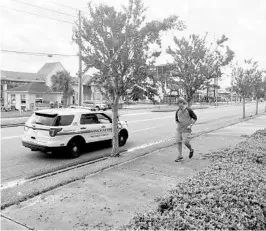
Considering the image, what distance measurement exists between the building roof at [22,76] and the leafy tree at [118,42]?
5007 centimetres

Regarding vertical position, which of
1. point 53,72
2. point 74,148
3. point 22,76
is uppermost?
point 53,72

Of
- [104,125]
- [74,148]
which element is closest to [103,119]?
[104,125]

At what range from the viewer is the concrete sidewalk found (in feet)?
13.2

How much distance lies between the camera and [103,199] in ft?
15.9

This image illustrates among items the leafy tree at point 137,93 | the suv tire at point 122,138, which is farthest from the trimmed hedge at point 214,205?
the suv tire at point 122,138

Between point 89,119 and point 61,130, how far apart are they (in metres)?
1.34

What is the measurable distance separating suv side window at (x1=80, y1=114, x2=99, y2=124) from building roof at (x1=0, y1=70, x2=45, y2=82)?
4871 cm

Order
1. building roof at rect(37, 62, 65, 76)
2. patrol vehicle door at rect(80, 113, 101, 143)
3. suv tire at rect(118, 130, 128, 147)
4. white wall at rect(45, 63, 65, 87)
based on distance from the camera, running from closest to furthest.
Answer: patrol vehicle door at rect(80, 113, 101, 143) → suv tire at rect(118, 130, 128, 147) → white wall at rect(45, 63, 65, 87) → building roof at rect(37, 62, 65, 76)

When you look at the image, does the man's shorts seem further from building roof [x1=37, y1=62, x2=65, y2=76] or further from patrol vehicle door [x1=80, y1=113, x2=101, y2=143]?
building roof [x1=37, y1=62, x2=65, y2=76]

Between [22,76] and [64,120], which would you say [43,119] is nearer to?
[64,120]

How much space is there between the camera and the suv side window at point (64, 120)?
8.28 meters

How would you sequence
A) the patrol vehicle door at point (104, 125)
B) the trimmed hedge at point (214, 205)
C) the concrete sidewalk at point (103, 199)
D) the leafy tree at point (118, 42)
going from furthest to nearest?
1. the patrol vehicle door at point (104, 125)
2. the leafy tree at point (118, 42)
3. the concrete sidewalk at point (103, 199)
4. the trimmed hedge at point (214, 205)

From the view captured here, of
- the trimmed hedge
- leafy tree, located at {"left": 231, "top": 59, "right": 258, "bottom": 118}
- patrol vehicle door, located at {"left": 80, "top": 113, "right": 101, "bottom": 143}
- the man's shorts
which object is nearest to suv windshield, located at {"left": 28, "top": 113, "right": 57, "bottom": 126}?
patrol vehicle door, located at {"left": 80, "top": 113, "right": 101, "bottom": 143}

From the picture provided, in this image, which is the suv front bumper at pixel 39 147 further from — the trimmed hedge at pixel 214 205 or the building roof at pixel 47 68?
the building roof at pixel 47 68
